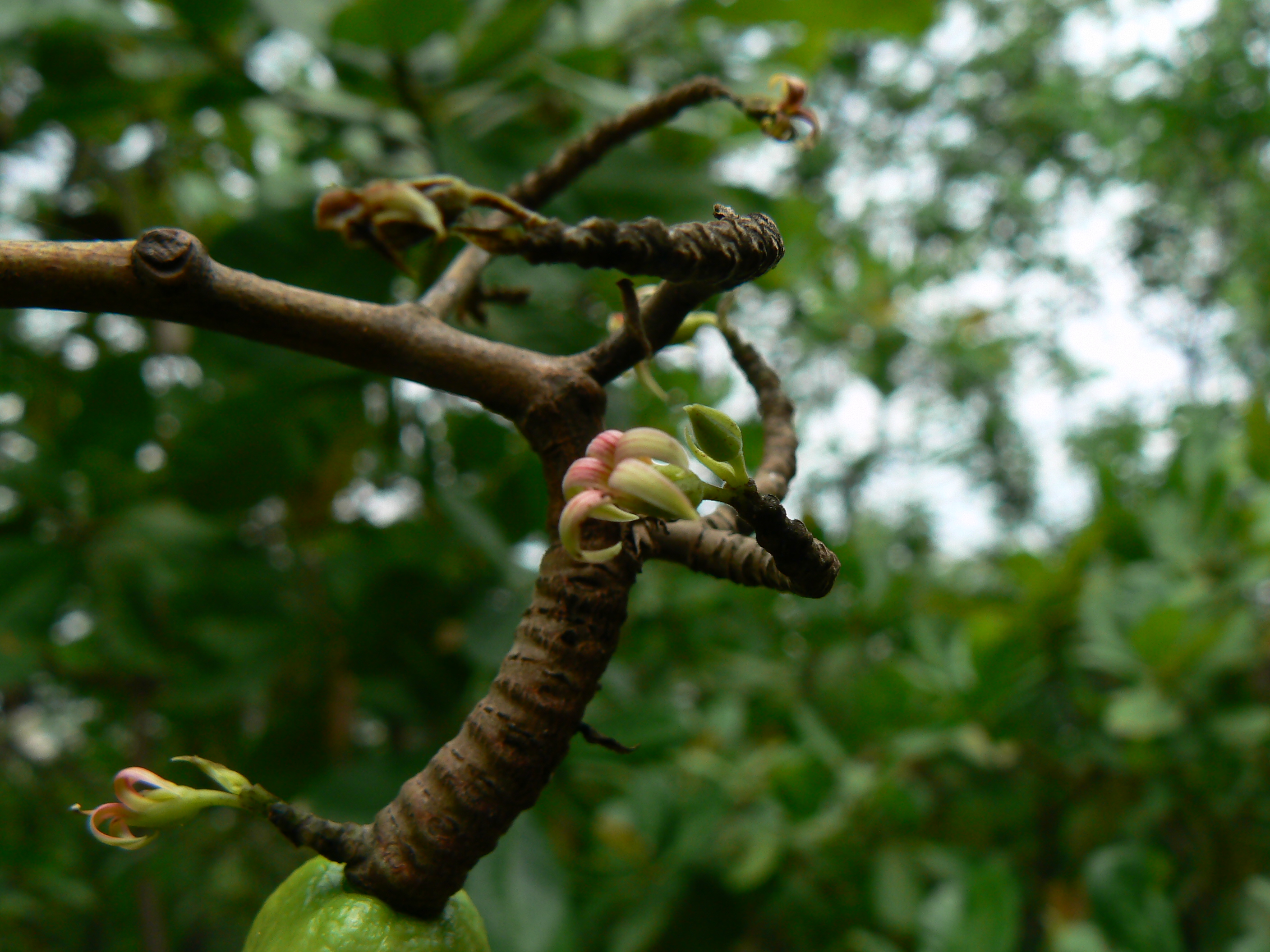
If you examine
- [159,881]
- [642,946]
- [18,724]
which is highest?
[642,946]

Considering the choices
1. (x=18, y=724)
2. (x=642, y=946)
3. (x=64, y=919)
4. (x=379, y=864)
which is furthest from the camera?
A: (x=18, y=724)

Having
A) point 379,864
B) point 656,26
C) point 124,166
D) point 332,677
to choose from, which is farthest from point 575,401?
point 124,166

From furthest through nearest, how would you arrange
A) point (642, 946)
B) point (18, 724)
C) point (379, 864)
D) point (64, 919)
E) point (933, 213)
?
point (933, 213) < point (18, 724) < point (64, 919) < point (642, 946) < point (379, 864)

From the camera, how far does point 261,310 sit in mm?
231

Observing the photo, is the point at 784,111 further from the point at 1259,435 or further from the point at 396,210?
the point at 1259,435

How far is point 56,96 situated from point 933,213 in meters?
1.74

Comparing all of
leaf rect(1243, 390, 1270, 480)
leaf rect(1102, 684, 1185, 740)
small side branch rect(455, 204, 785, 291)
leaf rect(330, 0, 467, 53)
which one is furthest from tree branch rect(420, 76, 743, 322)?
leaf rect(1243, 390, 1270, 480)

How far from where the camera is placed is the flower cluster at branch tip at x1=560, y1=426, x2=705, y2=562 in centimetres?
17

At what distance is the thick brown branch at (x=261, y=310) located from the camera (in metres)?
0.21

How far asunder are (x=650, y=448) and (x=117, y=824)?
0.16m

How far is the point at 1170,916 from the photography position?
60cm

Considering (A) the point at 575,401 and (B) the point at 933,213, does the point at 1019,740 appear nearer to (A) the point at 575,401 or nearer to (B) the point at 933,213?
(A) the point at 575,401

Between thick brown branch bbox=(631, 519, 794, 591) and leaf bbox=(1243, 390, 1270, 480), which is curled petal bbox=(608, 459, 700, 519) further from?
leaf bbox=(1243, 390, 1270, 480)

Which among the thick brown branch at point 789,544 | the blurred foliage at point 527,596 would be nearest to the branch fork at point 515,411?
the thick brown branch at point 789,544
